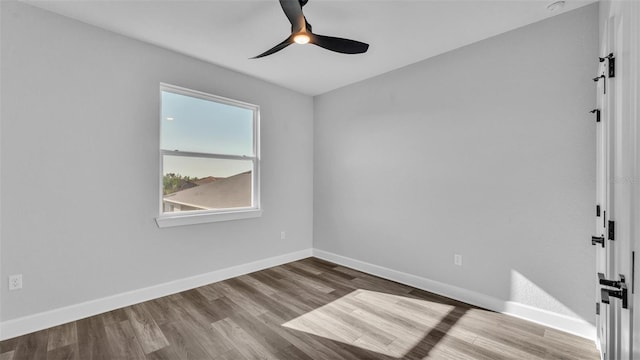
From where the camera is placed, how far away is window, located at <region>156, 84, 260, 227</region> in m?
3.13

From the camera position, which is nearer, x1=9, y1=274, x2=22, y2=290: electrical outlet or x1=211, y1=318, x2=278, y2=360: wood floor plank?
x1=211, y1=318, x2=278, y2=360: wood floor plank

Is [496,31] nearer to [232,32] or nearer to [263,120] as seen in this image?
[232,32]

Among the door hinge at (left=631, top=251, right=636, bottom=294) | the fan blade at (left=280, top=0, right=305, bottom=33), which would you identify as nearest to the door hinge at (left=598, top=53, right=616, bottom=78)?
the door hinge at (left=631, top=251, right=636, bottom=294)

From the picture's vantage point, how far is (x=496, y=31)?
2635mm

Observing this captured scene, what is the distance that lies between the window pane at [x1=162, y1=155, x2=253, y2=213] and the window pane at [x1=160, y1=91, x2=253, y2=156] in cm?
16

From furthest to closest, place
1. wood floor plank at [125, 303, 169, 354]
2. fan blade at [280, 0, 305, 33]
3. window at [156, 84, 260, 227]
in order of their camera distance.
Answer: window at [156, 84, 260, 227] < wood floor plank at [125, 303, 169, 354] < fan blade at [280, 0, 305, 33]

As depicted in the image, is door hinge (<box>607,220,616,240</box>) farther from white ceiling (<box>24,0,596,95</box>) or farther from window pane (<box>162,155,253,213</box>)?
window pane (<box>162,155,253,213</box>)

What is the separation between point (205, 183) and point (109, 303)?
152cm

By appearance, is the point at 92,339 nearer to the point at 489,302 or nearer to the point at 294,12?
the point at 294,12

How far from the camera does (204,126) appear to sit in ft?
11.3

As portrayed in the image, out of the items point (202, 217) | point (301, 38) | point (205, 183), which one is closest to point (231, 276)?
point (202, 217)

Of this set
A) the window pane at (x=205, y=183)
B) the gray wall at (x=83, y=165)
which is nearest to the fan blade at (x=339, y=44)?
the gray wall at (x=83, y=165)

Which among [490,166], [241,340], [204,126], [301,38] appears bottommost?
[241,340]

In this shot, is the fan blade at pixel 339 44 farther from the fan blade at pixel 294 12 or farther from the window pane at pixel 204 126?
the window pane at pixel 204 126
